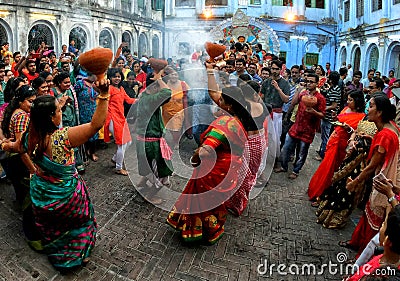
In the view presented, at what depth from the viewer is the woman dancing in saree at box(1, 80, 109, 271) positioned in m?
2.78

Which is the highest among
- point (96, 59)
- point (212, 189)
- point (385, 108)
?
point (96, 59)

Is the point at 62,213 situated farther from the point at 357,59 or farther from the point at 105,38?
the point at 357,59

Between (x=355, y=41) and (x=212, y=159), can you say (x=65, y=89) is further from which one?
(x=355, y=41)

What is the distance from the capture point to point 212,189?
354 centimetres

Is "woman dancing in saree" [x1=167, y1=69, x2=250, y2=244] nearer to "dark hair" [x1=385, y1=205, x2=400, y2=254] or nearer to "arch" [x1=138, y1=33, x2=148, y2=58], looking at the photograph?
"dark hair" [x1=385, y1=205, x2=400, y2=254]

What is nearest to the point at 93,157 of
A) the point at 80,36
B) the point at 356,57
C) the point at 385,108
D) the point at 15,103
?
the point at 15,103

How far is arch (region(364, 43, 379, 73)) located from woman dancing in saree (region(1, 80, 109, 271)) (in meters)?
16.7

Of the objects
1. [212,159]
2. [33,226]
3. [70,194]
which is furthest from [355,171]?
[33,226]

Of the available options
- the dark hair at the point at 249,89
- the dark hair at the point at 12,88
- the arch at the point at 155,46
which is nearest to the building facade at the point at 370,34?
the dark hair at the point at 249,89

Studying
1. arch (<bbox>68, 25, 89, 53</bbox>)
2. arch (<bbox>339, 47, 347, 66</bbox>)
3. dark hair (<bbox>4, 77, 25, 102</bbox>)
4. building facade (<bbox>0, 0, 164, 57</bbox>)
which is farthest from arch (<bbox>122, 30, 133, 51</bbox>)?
dark hair (<bbox>4, 77, 25, 102</bbox>)

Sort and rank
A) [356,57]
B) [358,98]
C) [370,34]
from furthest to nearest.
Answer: [356,57]
[370,34]
[358,98]

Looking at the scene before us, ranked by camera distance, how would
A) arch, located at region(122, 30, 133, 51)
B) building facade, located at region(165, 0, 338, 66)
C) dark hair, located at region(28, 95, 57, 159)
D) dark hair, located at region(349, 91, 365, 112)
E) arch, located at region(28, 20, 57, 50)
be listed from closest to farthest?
dark hair, located at region(28, 95, 57, 159) < dark hair, located at region(349, 91, 365, 112) < arch, located at region(28, 20, 57, 50) < arch, located at region(122, 30, 133, 51) < building facade, located at region(165, 0, 338, 66)

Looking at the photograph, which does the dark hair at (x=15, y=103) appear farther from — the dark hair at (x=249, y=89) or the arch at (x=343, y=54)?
the arch at (x=343, y=54)

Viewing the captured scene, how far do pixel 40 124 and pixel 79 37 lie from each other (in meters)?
14.1
